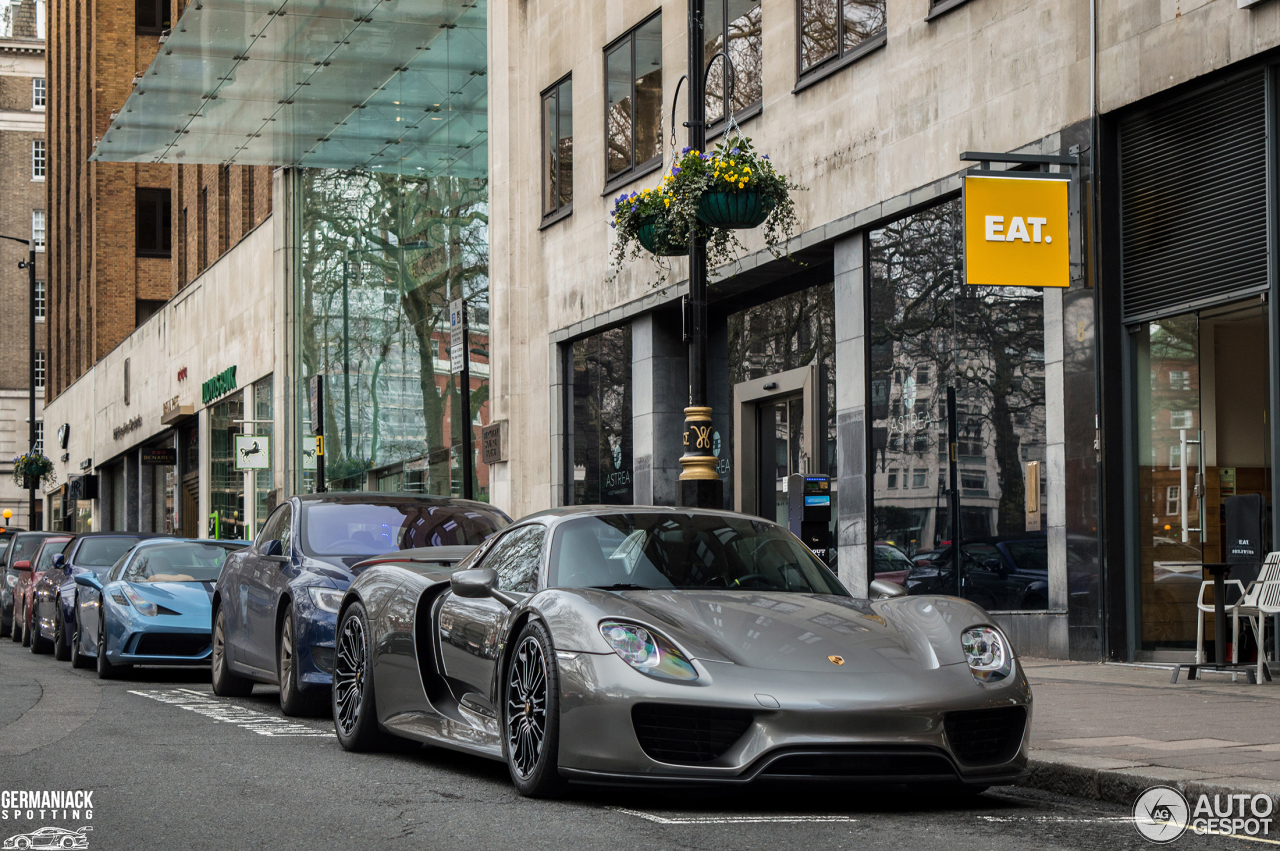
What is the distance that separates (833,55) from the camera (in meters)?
17.5

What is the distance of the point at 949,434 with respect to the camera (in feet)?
51.3

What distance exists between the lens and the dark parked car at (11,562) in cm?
2435

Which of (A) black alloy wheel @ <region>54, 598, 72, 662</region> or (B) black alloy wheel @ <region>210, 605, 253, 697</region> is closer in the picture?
(B) black alloy wheel @ <region>210, 605, 253, 697</region>

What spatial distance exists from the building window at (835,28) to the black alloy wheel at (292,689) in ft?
29.3

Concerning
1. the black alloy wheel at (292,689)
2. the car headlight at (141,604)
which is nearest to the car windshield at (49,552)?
the car headlight at (141,604)

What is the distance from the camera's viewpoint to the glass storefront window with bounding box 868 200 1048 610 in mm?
14508

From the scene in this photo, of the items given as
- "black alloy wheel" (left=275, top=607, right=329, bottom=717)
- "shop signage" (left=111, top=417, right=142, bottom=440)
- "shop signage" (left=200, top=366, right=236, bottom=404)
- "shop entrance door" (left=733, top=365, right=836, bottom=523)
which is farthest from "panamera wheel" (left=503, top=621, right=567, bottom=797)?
"shop signage" (left=111, top=417, right=142, bottom=440)

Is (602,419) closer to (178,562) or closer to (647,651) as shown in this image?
(178,562)

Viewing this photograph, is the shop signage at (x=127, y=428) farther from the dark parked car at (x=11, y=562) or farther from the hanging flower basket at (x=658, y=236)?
the hanging flower basket at (x=658, y=236)

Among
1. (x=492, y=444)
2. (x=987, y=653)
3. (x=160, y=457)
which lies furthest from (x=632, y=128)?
(x=160, y=457)

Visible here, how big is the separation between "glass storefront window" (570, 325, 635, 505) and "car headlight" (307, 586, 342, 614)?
36.2 feet

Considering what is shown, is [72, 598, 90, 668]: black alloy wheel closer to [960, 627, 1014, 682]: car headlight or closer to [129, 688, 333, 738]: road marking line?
[129, 688, 333, 738]: road marking line

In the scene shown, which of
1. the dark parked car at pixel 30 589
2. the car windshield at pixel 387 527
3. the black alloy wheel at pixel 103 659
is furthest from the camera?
the dark parked car at pixel 30 589

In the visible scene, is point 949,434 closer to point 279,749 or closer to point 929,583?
point 929,583
